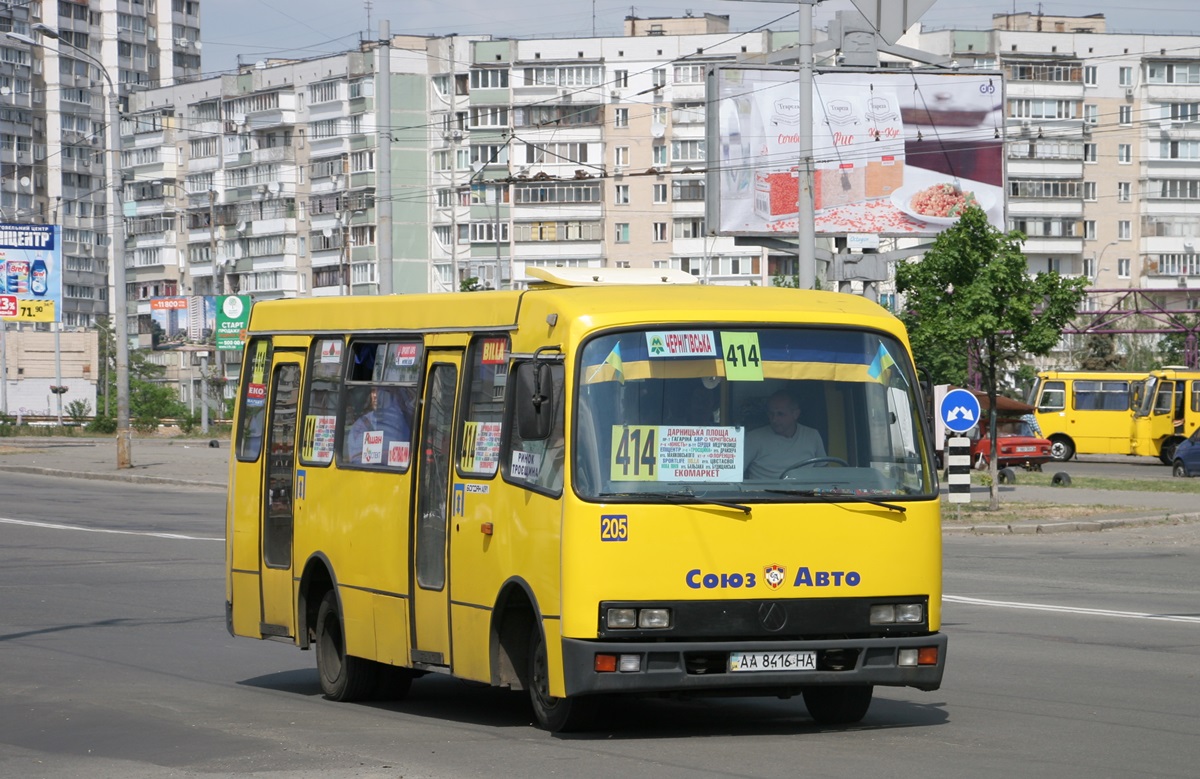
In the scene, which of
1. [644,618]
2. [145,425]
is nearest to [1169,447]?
[145,425]

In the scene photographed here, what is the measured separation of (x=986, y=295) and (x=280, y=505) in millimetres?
19934

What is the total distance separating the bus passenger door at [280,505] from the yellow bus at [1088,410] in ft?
163

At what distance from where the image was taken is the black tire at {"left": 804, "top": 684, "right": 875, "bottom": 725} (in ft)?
32.1

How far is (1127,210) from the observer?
110688 millimetres

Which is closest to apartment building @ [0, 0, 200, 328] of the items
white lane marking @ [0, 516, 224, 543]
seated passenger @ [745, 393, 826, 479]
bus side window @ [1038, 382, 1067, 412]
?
bus side window @ [1038, 382, 1067, 412]

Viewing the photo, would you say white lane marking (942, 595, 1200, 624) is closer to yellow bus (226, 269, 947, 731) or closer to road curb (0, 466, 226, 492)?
yellow bus (226, 269, 947, 731)

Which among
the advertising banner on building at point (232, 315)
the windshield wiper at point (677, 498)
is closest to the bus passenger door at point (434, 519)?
the windshield wiper at point (677, 498)

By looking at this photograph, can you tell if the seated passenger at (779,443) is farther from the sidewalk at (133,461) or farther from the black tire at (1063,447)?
the black tire at (1063,447)

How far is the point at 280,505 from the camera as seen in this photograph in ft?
40.2

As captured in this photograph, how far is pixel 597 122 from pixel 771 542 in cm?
9620

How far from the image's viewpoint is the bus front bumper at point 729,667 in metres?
8.75

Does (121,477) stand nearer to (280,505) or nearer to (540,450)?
(280,505)

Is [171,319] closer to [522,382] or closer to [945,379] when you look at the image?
[945,379]

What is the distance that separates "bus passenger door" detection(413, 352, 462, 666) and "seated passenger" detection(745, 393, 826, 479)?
1.90 meters
